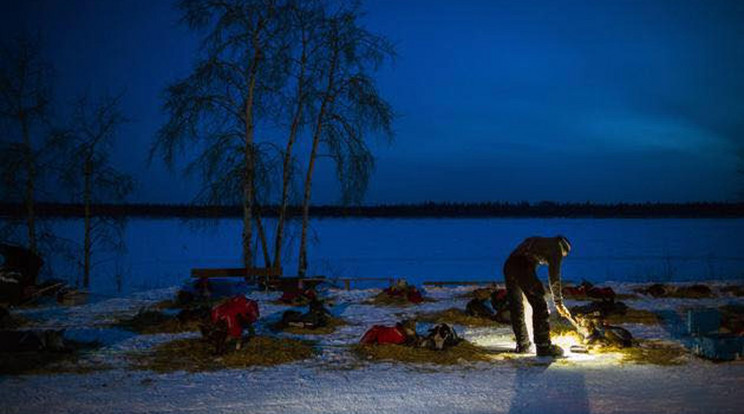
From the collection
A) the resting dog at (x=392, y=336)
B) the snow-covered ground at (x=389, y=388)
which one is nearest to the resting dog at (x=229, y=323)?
the snow-covered ground at (x=389, y=388)

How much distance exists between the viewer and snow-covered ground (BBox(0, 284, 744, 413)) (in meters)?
7.07

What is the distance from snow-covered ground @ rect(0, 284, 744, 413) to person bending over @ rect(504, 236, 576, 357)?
46 centimetres

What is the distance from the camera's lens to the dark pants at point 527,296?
938 cm

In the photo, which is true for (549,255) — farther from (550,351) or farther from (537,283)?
(550,351)

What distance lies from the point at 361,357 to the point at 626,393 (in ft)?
12.1

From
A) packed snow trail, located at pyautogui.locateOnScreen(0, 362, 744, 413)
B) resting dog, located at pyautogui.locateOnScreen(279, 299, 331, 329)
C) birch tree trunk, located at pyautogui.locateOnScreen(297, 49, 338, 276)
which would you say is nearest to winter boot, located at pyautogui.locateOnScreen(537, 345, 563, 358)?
packed snow trail, located at pyautogui.locateOnScreen(0, 362, 744, 413)

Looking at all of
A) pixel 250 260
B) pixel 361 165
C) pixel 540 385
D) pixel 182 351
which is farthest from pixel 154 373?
pixel 361 165

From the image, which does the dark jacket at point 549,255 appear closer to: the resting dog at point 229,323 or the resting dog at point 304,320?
the resting dog at point 304,320

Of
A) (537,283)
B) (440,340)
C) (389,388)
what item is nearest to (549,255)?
(537,283)

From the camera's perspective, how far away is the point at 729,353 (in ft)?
29.5

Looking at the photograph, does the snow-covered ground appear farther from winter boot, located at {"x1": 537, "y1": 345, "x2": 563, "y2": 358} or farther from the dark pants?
the dark pants

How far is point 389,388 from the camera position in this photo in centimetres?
786

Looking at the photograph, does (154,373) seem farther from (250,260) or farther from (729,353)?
(250,260)

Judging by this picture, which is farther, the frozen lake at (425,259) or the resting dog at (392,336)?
the frozen lake at (425,259)
